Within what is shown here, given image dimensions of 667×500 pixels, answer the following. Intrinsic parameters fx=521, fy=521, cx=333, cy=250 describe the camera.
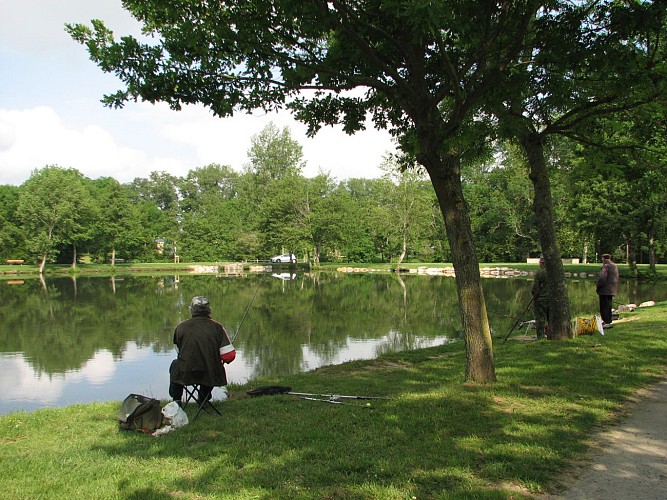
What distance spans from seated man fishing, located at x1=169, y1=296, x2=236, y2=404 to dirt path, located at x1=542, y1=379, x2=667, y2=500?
143 inches

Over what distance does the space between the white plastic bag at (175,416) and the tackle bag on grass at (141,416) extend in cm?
9

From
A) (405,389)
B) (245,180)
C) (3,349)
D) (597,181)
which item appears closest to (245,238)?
(245,180)

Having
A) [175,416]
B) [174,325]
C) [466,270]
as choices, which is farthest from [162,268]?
[466,270]

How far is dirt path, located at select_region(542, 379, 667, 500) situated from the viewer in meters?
3.46

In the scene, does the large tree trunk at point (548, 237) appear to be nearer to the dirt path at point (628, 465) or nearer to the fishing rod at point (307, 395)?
the dirt path at point (628, 465)

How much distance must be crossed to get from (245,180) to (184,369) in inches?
2314

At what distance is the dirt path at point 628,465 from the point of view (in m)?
3.46

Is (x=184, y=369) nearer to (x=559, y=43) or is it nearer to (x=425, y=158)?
(x=425, y=158)

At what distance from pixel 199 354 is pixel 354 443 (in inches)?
90.6

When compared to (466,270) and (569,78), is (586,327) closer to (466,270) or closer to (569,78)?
(569,78)

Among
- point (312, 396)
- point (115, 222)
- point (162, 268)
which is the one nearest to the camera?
point (312, 396)

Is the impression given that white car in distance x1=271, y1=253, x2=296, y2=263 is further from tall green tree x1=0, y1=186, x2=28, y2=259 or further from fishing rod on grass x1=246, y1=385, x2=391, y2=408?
fishing rod on grass x1=246, y1=385, x2=391, y2=408

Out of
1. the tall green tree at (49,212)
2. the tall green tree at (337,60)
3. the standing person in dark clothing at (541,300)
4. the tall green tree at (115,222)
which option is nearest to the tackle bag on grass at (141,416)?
the tall green tree at (337,60)

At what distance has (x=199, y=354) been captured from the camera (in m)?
5.91
